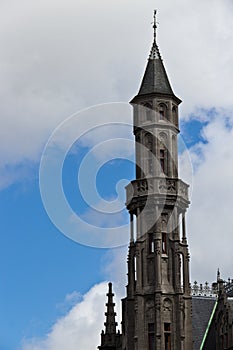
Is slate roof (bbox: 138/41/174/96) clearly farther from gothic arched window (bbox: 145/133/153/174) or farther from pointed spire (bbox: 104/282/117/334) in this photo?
pointed spire (bbox: 104/282/117/334)

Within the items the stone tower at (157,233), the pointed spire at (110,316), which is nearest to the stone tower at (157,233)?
the stone tower at (157,233)

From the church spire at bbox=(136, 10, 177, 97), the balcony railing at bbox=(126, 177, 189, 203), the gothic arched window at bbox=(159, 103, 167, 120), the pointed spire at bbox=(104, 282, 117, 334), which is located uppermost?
the church spire at bbox=(136, 10, 177, 97)

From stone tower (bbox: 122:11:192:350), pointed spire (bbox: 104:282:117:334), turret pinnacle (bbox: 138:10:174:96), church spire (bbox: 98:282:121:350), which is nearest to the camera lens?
stone tower (bbox: 122:11:192:350)

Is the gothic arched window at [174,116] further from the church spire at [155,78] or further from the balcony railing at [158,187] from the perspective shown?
the balcony railing at [158,187]

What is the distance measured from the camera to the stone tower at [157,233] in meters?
95.1

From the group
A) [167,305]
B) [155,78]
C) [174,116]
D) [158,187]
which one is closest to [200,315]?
[167,305]

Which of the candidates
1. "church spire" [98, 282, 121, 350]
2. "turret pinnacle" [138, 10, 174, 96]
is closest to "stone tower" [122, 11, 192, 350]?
"turret pinnacle" [138, 10, 174, 96]

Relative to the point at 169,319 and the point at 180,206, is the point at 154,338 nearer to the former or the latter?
the point at 169,319

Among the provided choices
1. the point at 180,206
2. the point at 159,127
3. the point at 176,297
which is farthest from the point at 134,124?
the point at 176,297

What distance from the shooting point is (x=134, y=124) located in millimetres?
101812

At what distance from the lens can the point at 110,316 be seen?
349 ft

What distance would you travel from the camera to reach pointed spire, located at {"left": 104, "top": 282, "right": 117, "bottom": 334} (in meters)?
106

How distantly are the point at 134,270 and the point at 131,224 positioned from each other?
14.8 ft

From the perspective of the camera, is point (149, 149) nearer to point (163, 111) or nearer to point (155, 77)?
point (163, 111)
